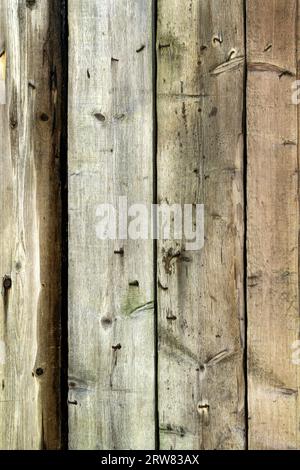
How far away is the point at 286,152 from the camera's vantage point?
103cm

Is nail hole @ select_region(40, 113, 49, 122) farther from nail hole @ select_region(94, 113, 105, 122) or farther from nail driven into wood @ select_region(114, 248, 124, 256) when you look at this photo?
nail driven into wood @ select_region(114, 248, 124, 256)

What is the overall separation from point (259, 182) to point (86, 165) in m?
0.38

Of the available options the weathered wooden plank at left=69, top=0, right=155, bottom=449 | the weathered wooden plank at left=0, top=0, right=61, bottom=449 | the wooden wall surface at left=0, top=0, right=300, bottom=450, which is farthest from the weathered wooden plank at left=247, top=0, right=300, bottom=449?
the weathered wooden plank at left=0, top=0, right=61, bottom=449

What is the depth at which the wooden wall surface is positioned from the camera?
1.03 m

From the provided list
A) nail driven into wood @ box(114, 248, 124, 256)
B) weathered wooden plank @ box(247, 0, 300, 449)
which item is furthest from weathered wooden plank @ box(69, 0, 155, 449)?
weathered wooden plank @ box(247, 0, 300, 449)

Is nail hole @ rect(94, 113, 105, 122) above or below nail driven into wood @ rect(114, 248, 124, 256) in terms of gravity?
above

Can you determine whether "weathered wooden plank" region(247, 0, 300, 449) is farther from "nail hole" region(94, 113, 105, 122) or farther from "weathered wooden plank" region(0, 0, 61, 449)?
"weathered wooden plank" region(0, 0, 61, 449)

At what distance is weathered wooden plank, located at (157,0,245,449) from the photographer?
1.03 meters

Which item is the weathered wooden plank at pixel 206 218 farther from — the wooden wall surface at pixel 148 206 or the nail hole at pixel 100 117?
the nail hole at pixel 100 117

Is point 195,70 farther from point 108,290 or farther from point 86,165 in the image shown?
point 108,290

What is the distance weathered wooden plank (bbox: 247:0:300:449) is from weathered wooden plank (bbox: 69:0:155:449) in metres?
0.22

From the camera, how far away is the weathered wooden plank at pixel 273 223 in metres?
1.03

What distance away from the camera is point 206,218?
104 centimetres

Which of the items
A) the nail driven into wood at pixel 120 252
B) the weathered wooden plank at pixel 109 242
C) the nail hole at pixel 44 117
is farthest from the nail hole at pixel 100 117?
the nail driven into wood at pixel 120 252
